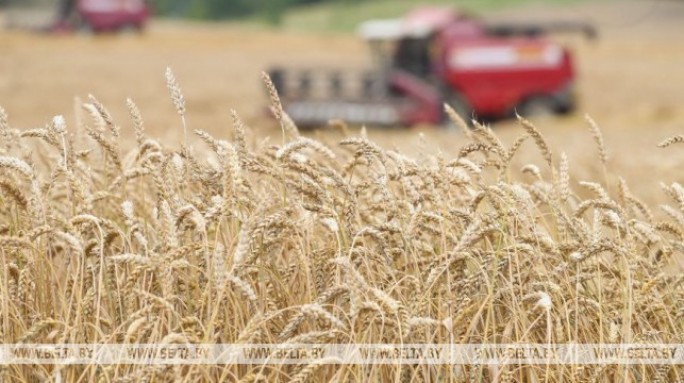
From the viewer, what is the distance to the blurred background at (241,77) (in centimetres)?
1453

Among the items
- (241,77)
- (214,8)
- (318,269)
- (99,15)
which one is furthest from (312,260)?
(214,8)

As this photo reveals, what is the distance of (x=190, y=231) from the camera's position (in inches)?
143

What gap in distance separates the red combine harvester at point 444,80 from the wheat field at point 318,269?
1444 cm

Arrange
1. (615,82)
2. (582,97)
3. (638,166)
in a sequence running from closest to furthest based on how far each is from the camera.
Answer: (638,166) → (582,97) → (615,82)

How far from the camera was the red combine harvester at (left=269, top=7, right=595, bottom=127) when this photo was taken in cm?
1822

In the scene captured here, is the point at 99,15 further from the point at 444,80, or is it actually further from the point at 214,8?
the point at 214,8

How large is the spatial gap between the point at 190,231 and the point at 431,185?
0.86 meters

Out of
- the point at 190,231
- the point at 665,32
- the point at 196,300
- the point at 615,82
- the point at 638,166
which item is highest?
the point at 665,32

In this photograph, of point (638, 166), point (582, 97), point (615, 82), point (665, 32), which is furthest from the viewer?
point (665, 32)

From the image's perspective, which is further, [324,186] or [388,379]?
[324,186]

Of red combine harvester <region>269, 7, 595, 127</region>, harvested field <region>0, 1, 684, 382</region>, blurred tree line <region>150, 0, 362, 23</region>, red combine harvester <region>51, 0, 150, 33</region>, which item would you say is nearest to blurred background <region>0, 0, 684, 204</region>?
red combine harvester <region>51, 0, 150, 33</region>

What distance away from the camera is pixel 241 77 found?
96.9ft

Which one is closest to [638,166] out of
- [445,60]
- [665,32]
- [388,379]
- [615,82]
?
[445,60]

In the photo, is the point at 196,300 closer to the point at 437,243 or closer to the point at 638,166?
the point at 437,243
